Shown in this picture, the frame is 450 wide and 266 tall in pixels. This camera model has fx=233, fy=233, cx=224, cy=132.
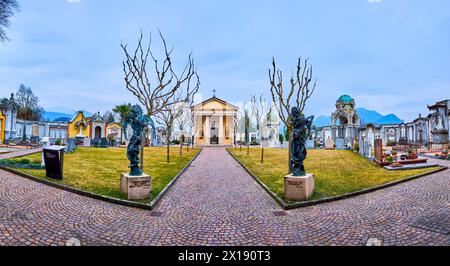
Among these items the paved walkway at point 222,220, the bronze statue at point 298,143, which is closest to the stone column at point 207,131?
the paved walkway at point 222,220

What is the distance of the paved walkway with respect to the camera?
4.48 metres

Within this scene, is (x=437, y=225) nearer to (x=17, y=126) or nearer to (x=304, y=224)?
(x=304, y=224)

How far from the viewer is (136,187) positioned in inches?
283

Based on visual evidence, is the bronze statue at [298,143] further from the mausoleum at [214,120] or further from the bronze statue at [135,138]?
the mausoleum at [214,120]

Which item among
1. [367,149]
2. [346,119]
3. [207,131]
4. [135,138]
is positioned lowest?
[367,149]

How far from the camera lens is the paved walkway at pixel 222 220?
4.48 meters

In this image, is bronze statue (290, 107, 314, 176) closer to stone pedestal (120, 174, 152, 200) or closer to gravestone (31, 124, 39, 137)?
stone pedestal (120, 174, 152, 200)

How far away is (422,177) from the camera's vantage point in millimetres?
10578

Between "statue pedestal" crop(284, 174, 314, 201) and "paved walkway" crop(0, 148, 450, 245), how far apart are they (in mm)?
582

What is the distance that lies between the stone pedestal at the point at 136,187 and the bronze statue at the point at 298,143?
4795 mm

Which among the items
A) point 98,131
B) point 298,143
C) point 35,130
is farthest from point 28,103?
point 298,143

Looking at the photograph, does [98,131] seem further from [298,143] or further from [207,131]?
[298,143]

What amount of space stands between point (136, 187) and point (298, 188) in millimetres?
5031

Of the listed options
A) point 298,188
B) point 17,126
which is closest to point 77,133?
point 17,126
